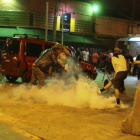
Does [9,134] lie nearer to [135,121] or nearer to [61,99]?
[135,121]

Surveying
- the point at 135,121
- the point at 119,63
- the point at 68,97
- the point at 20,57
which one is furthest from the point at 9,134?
the point at 20,57

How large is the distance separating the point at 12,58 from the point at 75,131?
21.4ft

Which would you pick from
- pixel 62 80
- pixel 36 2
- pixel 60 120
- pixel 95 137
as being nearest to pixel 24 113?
pixel 60 120

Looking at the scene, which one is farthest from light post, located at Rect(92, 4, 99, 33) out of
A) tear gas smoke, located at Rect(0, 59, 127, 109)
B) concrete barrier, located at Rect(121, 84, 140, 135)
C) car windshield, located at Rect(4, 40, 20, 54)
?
concrete barrier, located at Rect(121, 84, 140, 135)

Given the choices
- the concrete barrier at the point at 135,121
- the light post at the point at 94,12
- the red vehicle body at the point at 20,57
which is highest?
the light post at the point at 94,12

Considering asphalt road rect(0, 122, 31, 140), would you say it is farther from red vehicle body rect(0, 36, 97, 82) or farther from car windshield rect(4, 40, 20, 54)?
car windshield rect(4, 40, 20, 54)

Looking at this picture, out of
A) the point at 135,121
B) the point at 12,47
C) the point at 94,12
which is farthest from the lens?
the point at 94,12

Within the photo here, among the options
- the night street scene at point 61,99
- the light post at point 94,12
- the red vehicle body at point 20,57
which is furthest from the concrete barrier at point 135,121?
the light post at point 94,12

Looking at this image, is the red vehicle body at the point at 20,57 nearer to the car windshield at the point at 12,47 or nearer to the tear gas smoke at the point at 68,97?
the car windshield at the point at 12,47

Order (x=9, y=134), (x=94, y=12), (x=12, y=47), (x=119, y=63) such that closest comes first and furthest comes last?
(x=9, y=134), (x=119, y=63), (x=12, y=47), (x=94, y=12)

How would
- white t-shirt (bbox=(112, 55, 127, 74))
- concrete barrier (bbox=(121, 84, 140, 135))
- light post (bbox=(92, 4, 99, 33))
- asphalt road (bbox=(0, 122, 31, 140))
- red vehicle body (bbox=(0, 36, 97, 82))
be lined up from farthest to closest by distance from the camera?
light post (bbox=(92, 4, 99, 33)) → red vehicle body (bbox=(0, 36, 97, 82)) → white t-shirt (bbox=(112, 55, 127, 74)) → concrete barrier (bbox=(121, 84, 140, 135)) → asphalt road (bbox=(0, 122, 31, 140))

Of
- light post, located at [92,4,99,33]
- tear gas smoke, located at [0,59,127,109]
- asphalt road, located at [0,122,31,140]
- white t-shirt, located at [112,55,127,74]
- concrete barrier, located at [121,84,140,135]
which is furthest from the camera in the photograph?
light post, located at [92,4,99,33]

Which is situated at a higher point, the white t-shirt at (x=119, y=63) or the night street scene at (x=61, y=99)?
the white t-shirt at (x=119, y=63)

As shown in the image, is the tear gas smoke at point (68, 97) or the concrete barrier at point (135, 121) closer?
the concrete barrier at point (135, 121)
